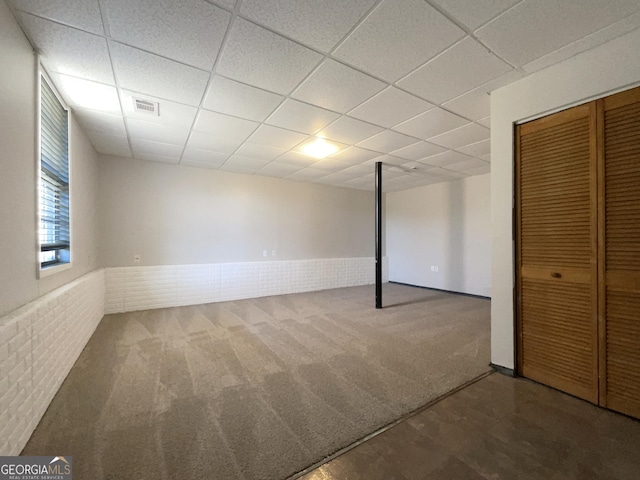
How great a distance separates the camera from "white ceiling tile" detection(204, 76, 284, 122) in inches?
90.0

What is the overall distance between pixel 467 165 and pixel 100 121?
5.62 metres

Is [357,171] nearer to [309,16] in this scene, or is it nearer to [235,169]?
[235,169]

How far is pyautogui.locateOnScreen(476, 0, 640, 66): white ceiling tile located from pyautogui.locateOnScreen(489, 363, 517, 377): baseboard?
2.62m

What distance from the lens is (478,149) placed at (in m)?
3.84

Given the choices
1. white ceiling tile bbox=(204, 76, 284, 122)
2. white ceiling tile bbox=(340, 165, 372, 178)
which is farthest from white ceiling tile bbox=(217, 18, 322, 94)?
white ceiling tile bbox=(340, 165, 372, 178)

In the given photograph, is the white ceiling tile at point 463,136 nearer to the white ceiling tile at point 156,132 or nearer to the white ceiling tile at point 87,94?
the white ceiling tile at point 156,132

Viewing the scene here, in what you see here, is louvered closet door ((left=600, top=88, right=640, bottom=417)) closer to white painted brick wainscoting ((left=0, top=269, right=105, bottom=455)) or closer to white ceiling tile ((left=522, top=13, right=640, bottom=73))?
white ceiling tile ((left=522, top=13, right=640, bottom=73))

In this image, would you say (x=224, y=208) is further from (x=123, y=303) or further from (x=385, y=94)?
(x=385, y=94)

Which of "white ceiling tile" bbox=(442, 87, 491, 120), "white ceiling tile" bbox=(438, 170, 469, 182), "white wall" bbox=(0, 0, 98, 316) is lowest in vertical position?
"white wall" bbox=(0, 0, 98, 316)

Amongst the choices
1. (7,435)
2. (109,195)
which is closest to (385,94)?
(7,435)

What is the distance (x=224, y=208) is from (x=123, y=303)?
237 cm

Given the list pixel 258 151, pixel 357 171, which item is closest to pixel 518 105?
pixel 357 171

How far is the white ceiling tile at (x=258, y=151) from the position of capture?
3781 mm

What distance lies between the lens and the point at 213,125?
121 inches
